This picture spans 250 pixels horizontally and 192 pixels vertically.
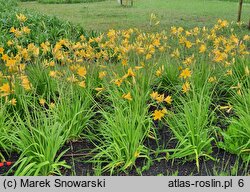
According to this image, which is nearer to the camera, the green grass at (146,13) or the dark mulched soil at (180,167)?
the dark mulched soil at (180,167)

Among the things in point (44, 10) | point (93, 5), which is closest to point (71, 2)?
point (93, 5)

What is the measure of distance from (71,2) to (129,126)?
12208 mm

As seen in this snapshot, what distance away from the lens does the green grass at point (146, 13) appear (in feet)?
30.8

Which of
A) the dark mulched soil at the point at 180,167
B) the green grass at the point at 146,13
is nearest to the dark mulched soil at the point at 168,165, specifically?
the dark mulched soil at the point at 180,167

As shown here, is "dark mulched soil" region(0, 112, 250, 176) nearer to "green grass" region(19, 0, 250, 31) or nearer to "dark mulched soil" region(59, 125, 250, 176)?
"dark mulched soil" region(59, 125, 250, 176)

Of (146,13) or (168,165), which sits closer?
(168,165)

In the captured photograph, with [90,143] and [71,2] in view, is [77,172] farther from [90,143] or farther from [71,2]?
[71,2]

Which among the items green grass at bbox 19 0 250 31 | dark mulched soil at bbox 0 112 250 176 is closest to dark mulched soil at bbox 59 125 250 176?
dark mulched soil at bbox 0 112 250 176

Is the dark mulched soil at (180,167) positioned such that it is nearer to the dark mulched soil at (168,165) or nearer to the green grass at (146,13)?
the dark mulched soil at (168,165)

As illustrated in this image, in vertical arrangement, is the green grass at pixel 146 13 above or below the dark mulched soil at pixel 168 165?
below

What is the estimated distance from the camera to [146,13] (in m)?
11.1

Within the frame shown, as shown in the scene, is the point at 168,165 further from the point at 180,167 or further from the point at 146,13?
the point at 146,13

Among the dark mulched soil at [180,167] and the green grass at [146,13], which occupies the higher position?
the dark mulched soil at [180,167]

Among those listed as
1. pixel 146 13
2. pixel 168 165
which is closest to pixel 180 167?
pixel 168 165
